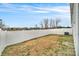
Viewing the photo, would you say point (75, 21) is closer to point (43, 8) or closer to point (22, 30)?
point (43, 8)

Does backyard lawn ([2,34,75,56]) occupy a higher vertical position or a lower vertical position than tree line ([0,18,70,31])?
lower

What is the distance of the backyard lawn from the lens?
2.80 meters

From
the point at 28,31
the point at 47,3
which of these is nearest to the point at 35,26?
the point at 28,31

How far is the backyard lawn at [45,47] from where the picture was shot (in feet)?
9.17

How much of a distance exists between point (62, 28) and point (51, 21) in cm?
19

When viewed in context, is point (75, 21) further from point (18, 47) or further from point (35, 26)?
point (18, 47)

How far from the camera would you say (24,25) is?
9.29ft

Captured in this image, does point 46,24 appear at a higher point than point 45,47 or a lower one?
higher

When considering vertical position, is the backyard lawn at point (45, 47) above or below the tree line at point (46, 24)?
below

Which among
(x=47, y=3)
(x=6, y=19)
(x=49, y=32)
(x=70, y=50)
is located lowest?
(x=70, y=50)

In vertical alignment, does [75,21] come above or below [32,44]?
above

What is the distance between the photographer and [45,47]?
2807 mm

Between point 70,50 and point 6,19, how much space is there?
1.05 m

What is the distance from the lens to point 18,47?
2.85m
